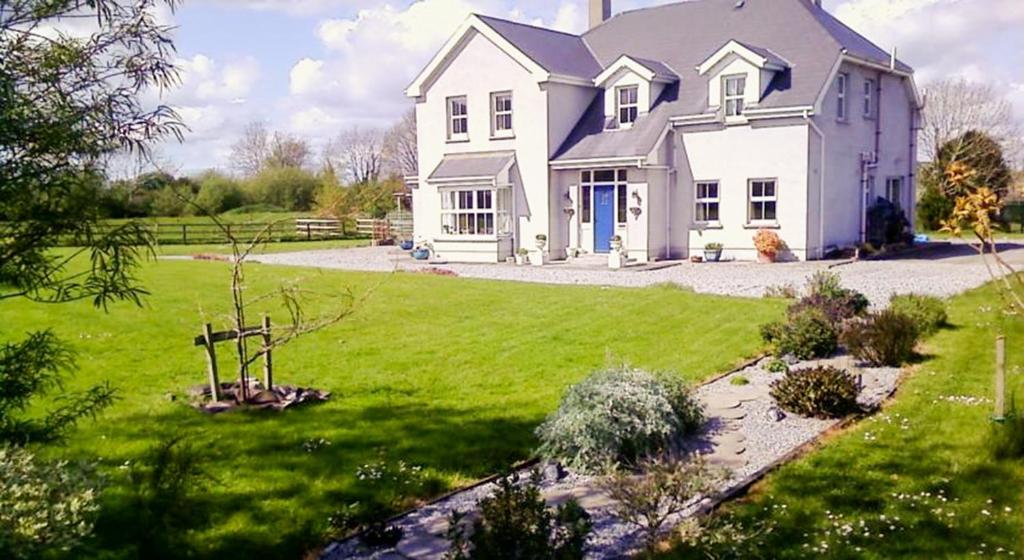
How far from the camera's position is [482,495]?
6672 mm

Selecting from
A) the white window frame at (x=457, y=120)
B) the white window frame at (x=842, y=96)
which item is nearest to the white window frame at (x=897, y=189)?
the white window frame at (x=842, y=96)

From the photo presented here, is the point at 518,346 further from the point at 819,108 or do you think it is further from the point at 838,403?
the point at 819,108

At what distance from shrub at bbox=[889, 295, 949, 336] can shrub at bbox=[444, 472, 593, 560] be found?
8648 mm

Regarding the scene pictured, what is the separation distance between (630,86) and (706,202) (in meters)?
4.78

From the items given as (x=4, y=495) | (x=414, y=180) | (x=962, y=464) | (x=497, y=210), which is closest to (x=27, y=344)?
(x=4, y=495)

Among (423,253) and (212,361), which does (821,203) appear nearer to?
(423,253)

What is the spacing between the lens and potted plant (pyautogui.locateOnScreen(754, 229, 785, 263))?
25.7 m

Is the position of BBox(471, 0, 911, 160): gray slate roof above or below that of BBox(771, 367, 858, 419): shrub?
above

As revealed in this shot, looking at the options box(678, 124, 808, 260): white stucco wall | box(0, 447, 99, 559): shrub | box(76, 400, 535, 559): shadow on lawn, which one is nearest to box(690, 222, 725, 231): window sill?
box(678, 124, 808, 260): white stucco wall

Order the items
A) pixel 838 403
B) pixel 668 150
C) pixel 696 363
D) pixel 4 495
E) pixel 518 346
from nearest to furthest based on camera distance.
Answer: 1. pixel 4 495
2. pixel 838 403
3. pixel 696 363
4. pixel 518 346
5. pixel 668 150

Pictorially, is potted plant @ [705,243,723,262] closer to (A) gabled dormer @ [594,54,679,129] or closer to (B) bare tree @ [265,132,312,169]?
(A) gabled dormer @ [594,54,679,129]

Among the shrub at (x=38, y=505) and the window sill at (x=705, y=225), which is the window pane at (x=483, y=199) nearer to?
the window sill at (x=705, y=225)

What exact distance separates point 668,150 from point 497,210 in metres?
6.04

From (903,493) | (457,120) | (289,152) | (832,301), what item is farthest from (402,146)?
(903,493)
